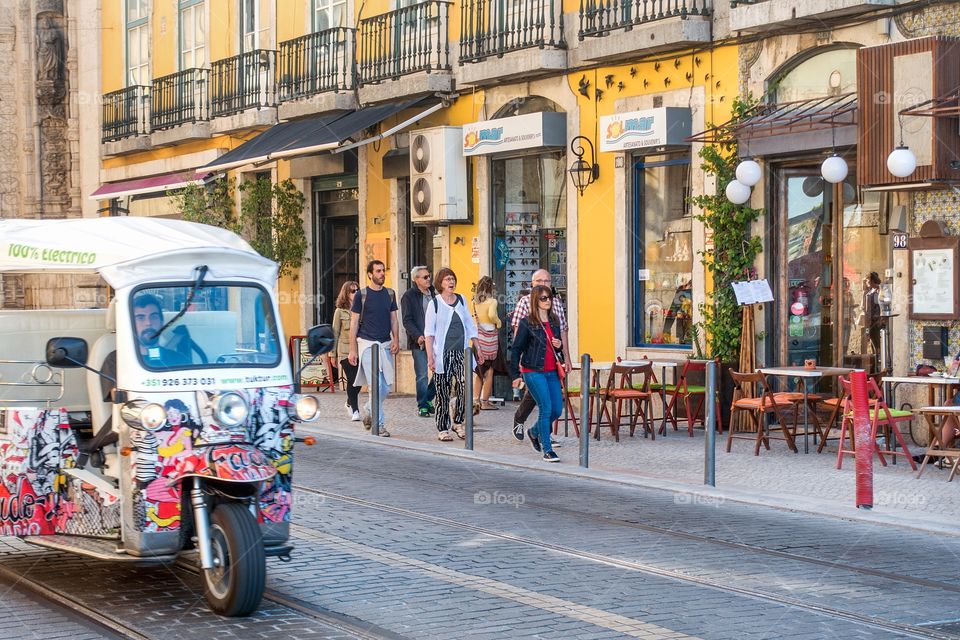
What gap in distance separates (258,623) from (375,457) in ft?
25.1

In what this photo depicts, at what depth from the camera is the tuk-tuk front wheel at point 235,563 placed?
23.8 ft

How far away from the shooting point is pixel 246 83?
28.0 meters

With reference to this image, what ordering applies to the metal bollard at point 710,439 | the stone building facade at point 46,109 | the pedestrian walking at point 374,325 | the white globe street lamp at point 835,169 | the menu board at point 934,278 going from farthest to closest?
the stone building facade at point 46,109
the pedestrian walking at point 374,325
the white globe street lamp at point 835,169
the menu board at point 934,278
the metal bollard at point 710,439

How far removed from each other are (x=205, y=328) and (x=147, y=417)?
0.74 metres

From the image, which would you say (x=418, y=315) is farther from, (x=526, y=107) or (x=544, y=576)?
(x=544, y=576)

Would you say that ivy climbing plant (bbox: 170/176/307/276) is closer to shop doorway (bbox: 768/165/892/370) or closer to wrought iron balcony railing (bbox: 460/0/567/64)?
wrought iron balcony railing (bbox: 460/0/567/64)

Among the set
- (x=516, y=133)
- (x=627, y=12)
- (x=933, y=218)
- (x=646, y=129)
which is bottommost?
(x=933, y=218)

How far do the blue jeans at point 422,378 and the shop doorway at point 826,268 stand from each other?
420cm

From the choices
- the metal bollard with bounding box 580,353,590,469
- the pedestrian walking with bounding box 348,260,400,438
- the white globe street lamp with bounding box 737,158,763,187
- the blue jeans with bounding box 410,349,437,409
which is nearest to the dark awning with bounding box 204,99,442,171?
the blue jeans with bounding box 410,349,437,409

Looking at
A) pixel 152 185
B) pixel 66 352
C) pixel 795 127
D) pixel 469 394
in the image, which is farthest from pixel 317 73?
pixel 66 352

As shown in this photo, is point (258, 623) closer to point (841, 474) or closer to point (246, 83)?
point (841, 474)

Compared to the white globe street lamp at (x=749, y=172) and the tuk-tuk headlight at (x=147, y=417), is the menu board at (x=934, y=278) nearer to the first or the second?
the white globe street lamp at (x=749, y=172)

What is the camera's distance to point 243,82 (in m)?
28.1

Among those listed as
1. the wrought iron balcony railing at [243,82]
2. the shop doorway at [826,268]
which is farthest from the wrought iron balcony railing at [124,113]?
the shop doorway at [826,268]
